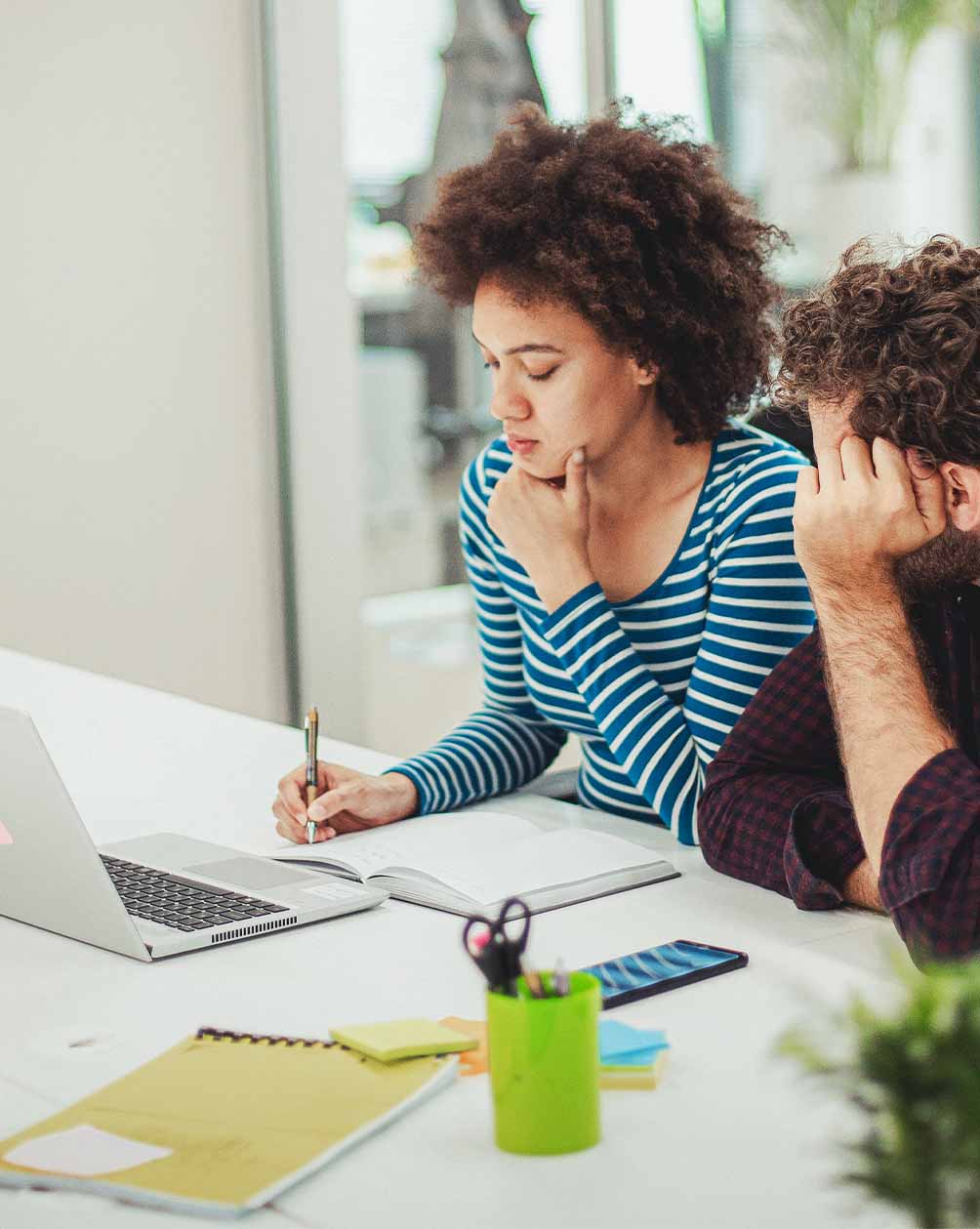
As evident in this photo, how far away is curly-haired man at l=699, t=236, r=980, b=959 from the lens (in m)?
1.27

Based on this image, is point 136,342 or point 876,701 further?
point 136,342

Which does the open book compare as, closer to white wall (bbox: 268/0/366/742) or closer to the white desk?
the white desk

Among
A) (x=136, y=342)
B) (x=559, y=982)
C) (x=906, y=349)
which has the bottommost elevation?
(x=559, y=982)

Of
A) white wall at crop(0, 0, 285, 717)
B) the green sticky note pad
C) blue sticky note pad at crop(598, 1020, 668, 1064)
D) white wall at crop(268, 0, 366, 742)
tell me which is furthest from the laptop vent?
white wall at crop(268, 0, 366, 742)

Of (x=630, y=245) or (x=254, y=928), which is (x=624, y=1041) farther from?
(x=630, y=245)

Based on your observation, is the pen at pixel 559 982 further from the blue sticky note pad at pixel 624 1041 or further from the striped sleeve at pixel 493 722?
the striped sleeve at pixel 493 722

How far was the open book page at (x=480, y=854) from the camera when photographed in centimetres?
135

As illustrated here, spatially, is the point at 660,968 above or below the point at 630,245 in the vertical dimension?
below

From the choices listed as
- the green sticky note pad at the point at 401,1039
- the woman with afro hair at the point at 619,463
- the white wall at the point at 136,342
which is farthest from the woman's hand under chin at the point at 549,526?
Answer: the white wall at the point at 136,342

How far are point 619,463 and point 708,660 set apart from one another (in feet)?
1.00

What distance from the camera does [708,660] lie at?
5.30 feet

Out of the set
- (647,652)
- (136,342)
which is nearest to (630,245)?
(647,652)

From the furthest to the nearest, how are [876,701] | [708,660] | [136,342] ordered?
[136,342] → [708,660] → [876,701]

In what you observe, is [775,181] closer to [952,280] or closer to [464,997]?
[952,280]
